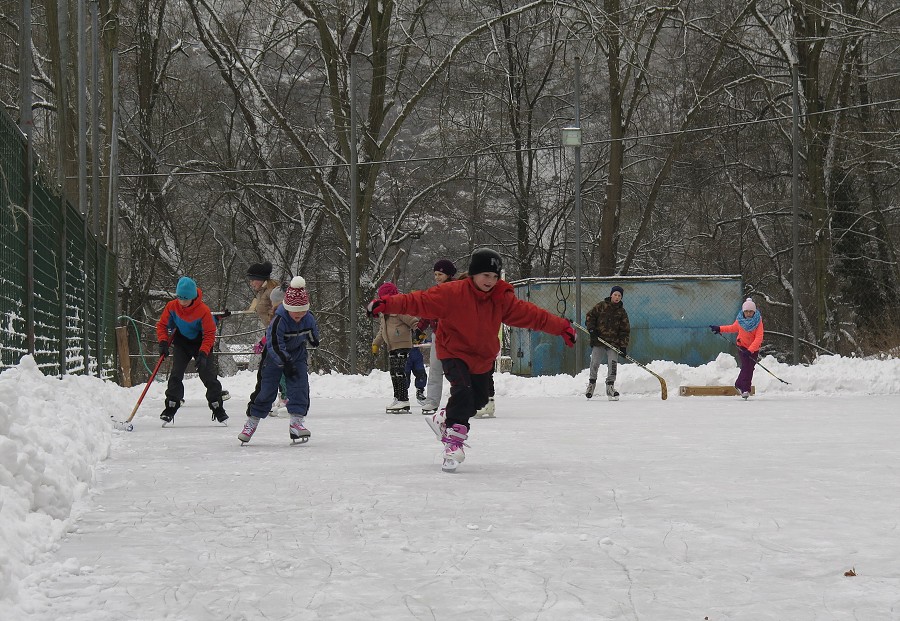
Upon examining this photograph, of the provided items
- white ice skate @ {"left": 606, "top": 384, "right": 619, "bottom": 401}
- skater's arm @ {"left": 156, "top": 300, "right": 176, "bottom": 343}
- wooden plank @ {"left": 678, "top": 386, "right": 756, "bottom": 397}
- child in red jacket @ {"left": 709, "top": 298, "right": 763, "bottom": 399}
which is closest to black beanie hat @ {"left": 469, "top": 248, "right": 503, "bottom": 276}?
skater's arm @ {"left": 156, "top": 300, "right": 176, "bottom": 343}

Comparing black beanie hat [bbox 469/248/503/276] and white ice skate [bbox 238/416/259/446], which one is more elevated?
black beanie hat [bbox 469/248/503/276]

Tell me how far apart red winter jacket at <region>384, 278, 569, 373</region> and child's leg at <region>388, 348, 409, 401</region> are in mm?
6740

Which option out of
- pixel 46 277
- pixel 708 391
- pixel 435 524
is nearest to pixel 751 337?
pixel 708 391

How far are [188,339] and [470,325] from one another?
19.5 feet

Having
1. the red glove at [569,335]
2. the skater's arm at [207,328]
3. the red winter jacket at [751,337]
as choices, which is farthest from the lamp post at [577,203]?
the red glove at [569,335]

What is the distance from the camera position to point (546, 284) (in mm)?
27656

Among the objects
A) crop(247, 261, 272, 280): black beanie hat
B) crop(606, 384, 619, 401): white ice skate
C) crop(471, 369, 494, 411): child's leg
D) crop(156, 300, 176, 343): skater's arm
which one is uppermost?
crop(247, 261, 272, 280): black beanie hat

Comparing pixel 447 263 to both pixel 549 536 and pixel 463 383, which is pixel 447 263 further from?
pixel 549 536

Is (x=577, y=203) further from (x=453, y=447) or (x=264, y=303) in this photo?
(x=453, y=447)

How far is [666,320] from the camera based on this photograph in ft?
89.0

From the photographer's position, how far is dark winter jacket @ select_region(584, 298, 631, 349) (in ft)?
60.3

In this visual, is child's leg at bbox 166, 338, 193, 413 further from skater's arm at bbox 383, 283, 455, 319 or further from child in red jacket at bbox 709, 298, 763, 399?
child in red jacket at bbox 709, 298, 763, 399

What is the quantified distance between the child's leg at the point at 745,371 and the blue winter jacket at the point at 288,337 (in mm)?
9392

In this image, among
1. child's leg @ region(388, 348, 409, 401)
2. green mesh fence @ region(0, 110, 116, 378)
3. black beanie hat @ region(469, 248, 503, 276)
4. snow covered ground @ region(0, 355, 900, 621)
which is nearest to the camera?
snow covered ground @ region(0, 355, 900, 621)
